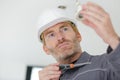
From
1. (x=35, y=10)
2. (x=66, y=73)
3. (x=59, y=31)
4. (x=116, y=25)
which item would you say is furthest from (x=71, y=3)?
(x=66, y=73)

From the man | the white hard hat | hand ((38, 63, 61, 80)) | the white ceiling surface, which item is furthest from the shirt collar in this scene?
the white ceiling surface

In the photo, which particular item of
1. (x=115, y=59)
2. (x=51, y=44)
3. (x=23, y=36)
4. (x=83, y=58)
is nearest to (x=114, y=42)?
(x=115, y=59)

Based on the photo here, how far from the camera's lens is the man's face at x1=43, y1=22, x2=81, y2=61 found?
1.30m

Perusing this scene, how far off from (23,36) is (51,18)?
110 centimetres

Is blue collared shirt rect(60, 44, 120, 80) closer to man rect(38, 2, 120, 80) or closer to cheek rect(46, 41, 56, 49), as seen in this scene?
man rect(38, 2, 120, 80)

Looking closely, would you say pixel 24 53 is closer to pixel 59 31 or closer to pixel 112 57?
pixel 59 31

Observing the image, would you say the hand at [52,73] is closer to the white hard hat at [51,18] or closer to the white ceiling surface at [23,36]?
the white hard hat at [51,18]

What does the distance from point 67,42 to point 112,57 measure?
0.36 meters

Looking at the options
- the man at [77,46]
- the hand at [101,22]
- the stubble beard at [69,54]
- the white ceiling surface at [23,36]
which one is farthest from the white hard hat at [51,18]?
the white ceiling surface at [23,36]

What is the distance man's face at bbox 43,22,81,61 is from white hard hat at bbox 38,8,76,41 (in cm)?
2

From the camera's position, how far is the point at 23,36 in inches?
97.3

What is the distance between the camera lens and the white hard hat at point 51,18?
1381 millimetres

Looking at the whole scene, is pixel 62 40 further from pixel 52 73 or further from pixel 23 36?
pixel 23 36

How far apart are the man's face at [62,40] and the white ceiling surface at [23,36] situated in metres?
1.02
